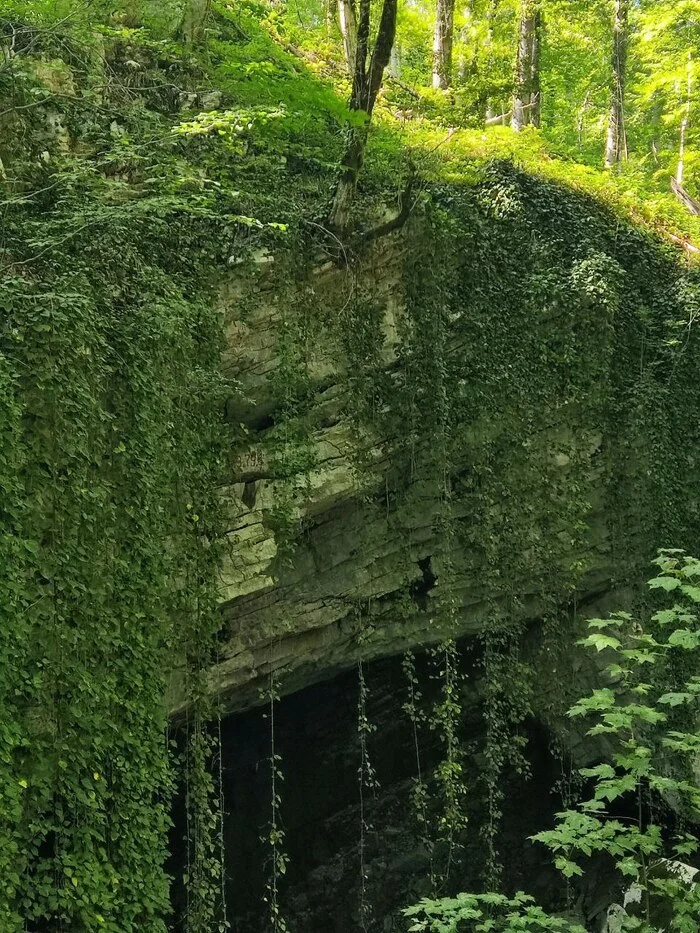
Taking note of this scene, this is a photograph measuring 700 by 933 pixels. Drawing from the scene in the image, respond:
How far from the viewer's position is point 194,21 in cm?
820

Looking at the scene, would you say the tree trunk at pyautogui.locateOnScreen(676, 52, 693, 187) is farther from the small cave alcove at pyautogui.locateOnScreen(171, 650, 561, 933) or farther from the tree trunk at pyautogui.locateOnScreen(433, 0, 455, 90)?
the small cave alcove at pyautogui.locateOnScreen(171, 650, 561, 933)

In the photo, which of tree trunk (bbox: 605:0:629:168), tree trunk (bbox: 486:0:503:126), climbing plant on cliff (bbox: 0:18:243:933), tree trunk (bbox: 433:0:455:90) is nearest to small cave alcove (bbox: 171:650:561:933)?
climbing plant on cliff (bbox: 0:18:243:933)

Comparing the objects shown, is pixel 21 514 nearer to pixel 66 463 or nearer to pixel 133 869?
pixel 66 463

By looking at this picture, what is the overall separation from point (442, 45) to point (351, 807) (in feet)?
30.7

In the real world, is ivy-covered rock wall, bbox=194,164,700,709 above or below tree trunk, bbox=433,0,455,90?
below

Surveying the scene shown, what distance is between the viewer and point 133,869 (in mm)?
5109

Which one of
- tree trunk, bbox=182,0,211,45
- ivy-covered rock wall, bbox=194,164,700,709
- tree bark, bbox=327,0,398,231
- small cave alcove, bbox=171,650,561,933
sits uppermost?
tree trunk, bbox=182,0,211,45

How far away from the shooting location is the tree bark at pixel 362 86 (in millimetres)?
6621

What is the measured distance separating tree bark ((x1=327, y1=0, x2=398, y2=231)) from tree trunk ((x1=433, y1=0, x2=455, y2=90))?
4.55m

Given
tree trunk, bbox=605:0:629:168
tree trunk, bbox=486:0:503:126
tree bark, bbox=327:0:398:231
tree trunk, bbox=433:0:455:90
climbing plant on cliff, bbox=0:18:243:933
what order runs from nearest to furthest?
climbing plant on cliff, bbox=0:18:243:933 < tree bark, bbox=327:0:398:231 < tree trunk, bbox=433:0:455:90 < tree trunk, bbox=605:0:629:168 < tree trunk, bbox=486:0:503:126

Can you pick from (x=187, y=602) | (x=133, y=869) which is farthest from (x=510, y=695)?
(x=133, y=869)

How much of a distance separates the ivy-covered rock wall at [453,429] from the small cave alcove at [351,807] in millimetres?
786

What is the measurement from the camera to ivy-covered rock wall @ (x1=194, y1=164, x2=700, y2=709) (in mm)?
7230

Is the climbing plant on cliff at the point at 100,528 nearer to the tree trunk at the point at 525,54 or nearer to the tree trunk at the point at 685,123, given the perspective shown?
the tree trunk at the point at 525,54
